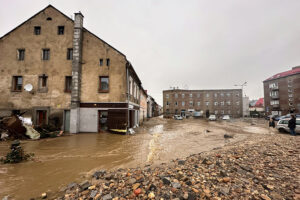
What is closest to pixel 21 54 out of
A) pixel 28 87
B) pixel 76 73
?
pixel 28 87

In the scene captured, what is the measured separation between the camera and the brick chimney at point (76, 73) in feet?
39.6

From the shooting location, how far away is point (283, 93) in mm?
39188

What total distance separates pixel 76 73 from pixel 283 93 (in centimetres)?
5747

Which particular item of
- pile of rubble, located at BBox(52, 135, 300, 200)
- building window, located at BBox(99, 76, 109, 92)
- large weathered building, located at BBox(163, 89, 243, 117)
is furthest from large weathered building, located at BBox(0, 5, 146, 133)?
large weathered building, located at BBox(163, 89, 243, 117)

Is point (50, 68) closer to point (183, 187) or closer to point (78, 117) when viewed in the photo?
point (78, 117)

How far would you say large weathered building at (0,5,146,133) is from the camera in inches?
489

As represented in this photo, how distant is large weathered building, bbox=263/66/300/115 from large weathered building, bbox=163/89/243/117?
334 inches

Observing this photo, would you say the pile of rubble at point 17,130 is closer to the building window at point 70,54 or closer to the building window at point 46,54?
the building window at point 46,54

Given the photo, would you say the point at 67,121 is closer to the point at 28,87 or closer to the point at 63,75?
the point at 63,75

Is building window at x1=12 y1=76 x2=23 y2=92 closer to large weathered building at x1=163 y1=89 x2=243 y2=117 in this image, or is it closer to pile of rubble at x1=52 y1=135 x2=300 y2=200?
pile of rubble at x1=52 y1=135 x2=300 y2=200

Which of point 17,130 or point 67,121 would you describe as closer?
point 17,130

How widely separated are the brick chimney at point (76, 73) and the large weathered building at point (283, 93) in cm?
5416

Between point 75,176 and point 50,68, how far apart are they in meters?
13.3

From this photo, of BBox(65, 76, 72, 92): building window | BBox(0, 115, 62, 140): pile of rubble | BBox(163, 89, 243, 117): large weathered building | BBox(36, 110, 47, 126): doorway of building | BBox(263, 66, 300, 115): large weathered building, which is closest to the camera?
BBox(0, 115, 62, 140): pile of rubble
